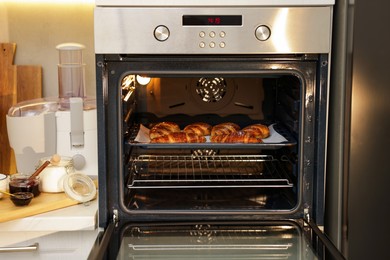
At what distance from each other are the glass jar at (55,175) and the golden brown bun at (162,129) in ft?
1.01

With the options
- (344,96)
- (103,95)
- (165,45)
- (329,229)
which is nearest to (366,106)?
(344,96)

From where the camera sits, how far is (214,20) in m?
1.77

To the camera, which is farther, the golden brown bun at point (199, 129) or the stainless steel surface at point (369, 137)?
the golden brown bun at point (199, 129)

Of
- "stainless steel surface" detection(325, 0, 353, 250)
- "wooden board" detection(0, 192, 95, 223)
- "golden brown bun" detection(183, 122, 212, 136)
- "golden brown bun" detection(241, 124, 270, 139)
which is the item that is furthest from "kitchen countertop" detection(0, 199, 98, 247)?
"stainless steel surface" detection(325, 0, 353, 250)

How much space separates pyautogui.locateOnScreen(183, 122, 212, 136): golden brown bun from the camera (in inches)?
82.4

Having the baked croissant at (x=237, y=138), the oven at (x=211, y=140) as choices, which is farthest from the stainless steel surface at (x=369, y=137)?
the baked croissant at (x=237, y=138)

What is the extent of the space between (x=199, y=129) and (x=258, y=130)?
19 centimetres

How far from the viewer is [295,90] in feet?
6.35

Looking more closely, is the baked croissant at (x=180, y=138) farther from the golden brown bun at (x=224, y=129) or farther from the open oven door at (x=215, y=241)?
the open oven door at (x=215, y=241)

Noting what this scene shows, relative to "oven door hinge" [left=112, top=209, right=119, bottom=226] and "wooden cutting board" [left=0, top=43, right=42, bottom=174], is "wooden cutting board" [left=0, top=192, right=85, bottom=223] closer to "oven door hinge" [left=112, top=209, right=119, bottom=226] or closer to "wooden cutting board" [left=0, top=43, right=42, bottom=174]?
"oven door hinge" [left=112, top=209, right=119, bottom=226]

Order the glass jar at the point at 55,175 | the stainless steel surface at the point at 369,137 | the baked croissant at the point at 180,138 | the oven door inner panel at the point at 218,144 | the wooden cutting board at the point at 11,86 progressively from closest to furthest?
the stainless steel surface at the point at 369,137 < the oven door inner panel at the point at 218,144 < the baked croissant at the point at 180,138 < the glass jar at the point at 55,175 < the wooden cutting board at the point at 11,86

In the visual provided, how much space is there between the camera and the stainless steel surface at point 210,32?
1.76m

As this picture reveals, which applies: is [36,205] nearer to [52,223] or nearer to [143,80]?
[52,223]

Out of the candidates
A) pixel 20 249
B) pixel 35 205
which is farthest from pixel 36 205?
pixel 20 249
